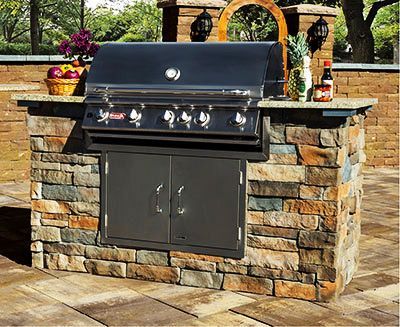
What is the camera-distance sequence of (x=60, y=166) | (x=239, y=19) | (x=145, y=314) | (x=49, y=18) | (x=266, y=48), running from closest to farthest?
(x=145, y=314), (x=266, y=48), (x=60, y=166), (x=239, y=19), (x=49, y=18)

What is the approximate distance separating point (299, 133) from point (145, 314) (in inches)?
61.6

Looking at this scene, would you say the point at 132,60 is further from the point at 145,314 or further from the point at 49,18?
the point at 49,18

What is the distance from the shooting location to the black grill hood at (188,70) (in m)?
5.38

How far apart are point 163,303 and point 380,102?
772cm

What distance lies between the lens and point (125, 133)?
224 inches

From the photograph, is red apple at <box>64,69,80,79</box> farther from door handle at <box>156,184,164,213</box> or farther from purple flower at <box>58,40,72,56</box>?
door handle at <box>156,184,164,213</box>

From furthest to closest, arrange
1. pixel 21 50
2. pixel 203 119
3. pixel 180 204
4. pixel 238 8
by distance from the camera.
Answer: pixel 21 50
pixel 238 8
pixel 180 204
pixel 203 119

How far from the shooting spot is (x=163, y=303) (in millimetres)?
5344

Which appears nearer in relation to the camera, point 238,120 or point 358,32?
point 238,120

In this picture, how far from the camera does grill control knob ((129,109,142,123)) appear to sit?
18.4 ft

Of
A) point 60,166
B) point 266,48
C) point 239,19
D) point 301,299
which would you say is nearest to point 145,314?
Result: point 301,299

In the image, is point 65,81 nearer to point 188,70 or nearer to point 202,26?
point 188,70

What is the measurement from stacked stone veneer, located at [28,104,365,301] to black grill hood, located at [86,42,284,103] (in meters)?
0.29

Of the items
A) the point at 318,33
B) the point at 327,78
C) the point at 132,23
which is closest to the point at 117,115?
the point at 327,78
